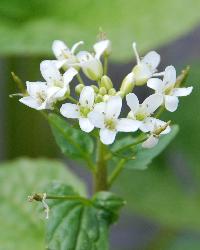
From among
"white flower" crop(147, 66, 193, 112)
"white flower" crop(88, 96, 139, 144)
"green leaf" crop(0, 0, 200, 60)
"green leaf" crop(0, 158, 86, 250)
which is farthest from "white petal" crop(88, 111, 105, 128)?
"green leaf" crop(0, 0, 200, 60)

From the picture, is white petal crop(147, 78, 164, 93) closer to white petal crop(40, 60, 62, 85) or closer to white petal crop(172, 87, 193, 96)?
Result: white petal crop(172, 87, 193, 96)

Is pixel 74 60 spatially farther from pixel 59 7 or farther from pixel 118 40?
pixel 59 7

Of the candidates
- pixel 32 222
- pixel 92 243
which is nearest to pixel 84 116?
pixel 92 243

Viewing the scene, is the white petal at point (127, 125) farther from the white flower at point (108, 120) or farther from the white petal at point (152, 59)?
the white petal at point (152, 59)

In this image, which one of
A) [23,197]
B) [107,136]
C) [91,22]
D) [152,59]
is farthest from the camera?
[91,22]

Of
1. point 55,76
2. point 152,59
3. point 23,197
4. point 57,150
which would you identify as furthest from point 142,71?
point 57,150

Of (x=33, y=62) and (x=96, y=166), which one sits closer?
(x=96, y=166)

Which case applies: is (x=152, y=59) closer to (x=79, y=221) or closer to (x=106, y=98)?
(x=106, y=98)
